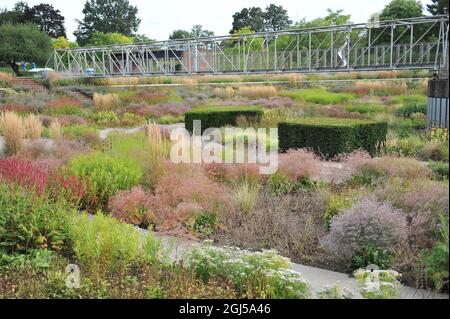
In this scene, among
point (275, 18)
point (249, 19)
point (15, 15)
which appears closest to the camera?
point (15, 15)

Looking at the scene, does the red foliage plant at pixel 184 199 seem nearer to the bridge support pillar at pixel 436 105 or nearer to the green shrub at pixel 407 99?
the bridge support pillar at pixel 436 105

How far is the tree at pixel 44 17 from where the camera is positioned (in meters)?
29.7

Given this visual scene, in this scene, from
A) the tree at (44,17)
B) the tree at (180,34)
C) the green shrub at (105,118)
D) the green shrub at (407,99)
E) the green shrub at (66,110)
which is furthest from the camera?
the tree at (180,34)

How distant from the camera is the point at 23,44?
2930 centimetres

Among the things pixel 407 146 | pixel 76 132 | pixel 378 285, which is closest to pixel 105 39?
pixel 76 132

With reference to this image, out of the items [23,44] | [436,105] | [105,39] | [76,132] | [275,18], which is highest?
[275,18]

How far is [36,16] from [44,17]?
0.64m

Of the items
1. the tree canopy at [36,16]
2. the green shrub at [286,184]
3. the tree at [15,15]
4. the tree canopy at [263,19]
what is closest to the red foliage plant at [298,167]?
the green shrub at [286,184]

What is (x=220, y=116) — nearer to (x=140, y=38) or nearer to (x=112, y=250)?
(x=112, y=250)

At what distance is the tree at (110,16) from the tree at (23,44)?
8.89 feet

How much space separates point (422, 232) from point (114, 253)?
8.53 feet

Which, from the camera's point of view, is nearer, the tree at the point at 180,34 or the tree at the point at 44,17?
the tree at the point at 44,17

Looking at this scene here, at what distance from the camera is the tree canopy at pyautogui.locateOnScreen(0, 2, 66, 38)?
2889cm
